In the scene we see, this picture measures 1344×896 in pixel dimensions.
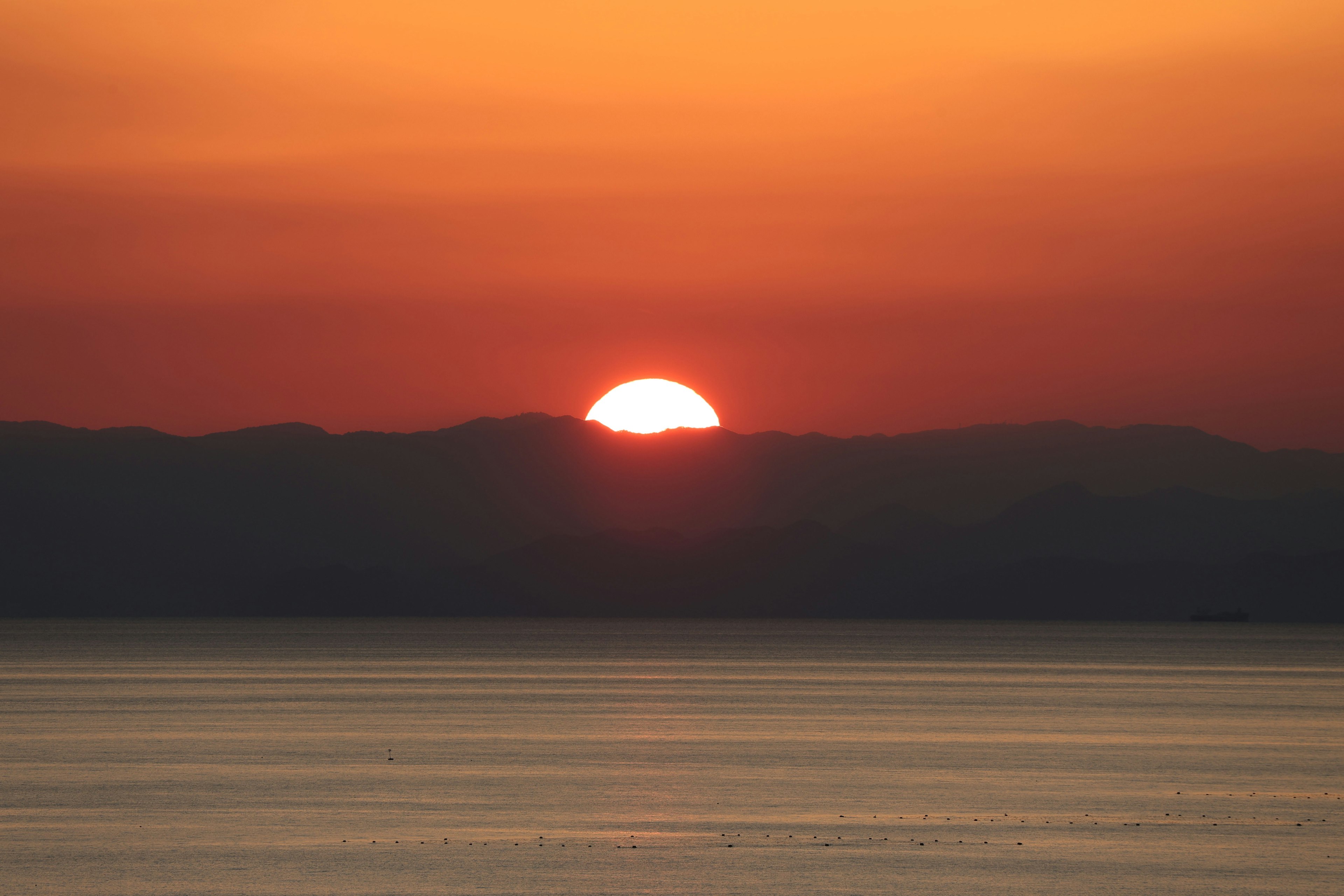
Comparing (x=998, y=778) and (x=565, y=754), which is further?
(x=565, y=754)

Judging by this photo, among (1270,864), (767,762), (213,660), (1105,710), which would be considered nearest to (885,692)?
(1105,710)

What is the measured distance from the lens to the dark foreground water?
28.2 m

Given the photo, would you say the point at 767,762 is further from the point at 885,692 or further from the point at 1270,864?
the point at 885,692

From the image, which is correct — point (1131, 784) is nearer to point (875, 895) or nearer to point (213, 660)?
point (875, 895)

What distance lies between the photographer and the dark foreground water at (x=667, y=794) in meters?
28.2

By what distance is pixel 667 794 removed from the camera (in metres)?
39.0

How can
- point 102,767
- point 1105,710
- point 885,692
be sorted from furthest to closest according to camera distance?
point 885,692, point 1105,710, point 102,767

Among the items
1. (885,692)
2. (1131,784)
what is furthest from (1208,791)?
(885,692)

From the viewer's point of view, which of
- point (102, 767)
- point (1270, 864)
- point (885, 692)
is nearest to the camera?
point (1270, 864)

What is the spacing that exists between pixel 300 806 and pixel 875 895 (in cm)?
1537

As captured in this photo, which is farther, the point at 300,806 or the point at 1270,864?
the point at 300,806

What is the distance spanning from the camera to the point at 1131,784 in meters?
42.5

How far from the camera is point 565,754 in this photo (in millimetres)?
50312

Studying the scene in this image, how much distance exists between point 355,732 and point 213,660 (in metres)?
98.2
